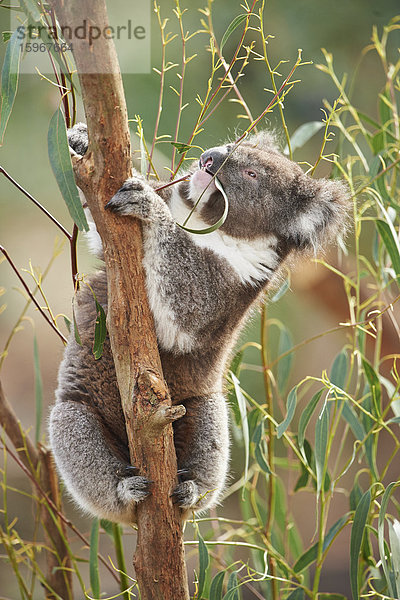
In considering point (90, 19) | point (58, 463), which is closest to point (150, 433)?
point (58, 463)

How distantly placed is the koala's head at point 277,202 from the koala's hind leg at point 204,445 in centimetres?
53

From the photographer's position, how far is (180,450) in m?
1.97

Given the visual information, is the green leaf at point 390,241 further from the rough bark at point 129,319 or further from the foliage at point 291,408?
the rough bark at point 129,319

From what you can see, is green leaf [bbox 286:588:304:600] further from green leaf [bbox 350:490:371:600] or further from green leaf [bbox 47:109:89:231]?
green leaf [bbox 47:109:89:231]

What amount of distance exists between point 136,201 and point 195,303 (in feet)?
1.35

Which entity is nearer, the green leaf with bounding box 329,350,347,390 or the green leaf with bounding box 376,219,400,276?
the green leaf with bounding box 376,219,400,276

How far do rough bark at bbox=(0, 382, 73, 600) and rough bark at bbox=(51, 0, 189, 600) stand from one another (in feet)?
1.89

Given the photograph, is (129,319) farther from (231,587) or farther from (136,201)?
(231,587)

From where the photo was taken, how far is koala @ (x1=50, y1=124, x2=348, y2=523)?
1.67m

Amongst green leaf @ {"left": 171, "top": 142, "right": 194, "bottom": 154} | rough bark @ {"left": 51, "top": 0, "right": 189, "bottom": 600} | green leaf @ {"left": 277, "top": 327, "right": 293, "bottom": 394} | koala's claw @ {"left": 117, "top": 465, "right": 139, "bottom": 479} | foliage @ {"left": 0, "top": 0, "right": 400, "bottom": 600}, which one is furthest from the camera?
green leaf @ {"left": 277, "top": 327, "right": 293, "bottom": 394}

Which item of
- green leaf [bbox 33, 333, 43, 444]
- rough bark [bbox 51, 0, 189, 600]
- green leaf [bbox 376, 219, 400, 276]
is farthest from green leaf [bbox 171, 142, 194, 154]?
green leaf [bbox 33, 333, 43, 444]

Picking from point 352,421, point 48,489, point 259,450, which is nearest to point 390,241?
point 352,421

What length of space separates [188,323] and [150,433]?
1.23ft

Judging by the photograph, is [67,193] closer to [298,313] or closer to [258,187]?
[258,187]
